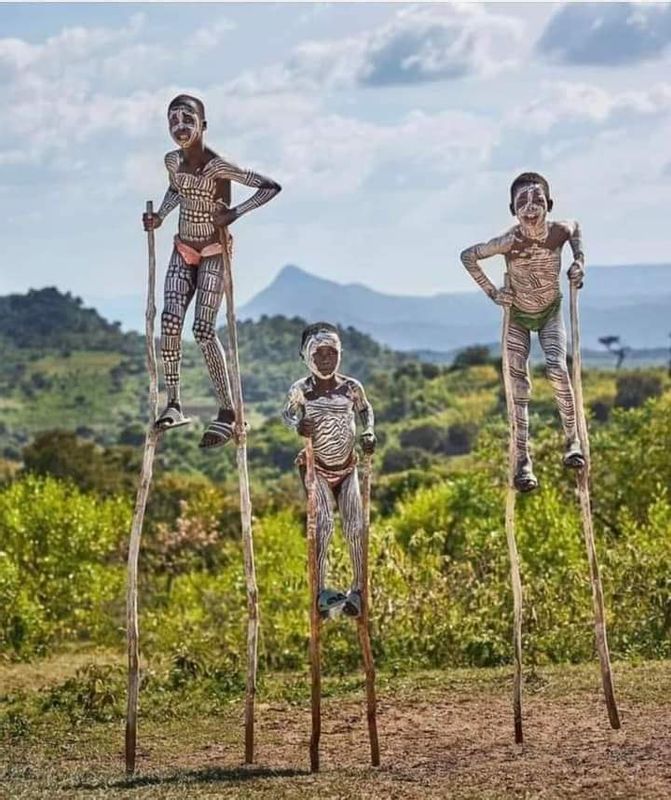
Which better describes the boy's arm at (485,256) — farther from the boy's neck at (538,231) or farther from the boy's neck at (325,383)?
the boy's neck at (325,383)

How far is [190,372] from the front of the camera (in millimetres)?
103250

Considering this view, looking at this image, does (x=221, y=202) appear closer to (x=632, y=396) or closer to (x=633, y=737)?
(x=633, y=737)

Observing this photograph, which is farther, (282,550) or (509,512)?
(282,550)

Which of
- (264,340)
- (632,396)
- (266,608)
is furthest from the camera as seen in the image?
(264,340)

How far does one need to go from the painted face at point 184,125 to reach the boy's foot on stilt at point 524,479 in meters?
→ 4.43

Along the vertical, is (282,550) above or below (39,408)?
below

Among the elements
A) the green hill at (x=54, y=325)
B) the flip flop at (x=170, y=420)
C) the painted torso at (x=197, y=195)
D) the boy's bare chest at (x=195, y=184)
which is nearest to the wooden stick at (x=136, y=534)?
the flip flop at (x=170, y=420)

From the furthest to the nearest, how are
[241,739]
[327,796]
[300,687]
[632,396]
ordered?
[632,396] < [300,687] < [241,739] < [327,796]

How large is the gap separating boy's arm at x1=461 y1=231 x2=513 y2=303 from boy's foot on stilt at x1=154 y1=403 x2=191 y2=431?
123 inches

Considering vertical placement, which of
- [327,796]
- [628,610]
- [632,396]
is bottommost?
[327,796]

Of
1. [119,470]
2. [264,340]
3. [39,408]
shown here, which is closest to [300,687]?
[119,470]

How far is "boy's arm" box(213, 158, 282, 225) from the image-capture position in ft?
49.3

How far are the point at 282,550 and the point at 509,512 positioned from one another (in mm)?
17061

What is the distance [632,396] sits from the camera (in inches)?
2741
